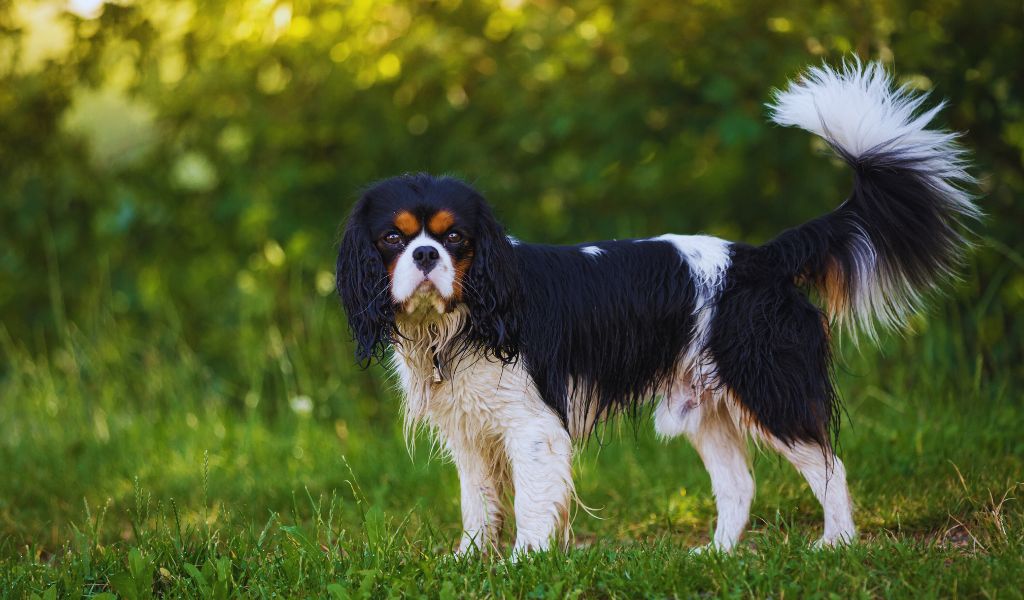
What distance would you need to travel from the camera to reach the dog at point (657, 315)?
144 inches

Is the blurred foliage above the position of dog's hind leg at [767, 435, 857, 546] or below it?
above

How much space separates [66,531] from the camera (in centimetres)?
468

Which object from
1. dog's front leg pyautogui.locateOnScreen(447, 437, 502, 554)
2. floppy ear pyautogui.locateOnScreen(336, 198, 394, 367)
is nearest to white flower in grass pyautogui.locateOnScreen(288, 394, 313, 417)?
dog's front leg pyautogui.locateOnScreen(447, 437, 502, 554)

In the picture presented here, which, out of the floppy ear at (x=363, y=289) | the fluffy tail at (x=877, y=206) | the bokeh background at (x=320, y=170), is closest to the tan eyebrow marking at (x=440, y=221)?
the floppy ear at (x=363, y=289)

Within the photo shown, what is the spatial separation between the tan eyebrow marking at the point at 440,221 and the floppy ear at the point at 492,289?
0.43ft

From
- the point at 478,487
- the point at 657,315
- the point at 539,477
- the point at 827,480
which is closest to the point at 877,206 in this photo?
the point at 657,315

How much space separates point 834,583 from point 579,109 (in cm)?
415

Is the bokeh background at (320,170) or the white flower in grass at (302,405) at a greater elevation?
the bokeh background at (320,170)

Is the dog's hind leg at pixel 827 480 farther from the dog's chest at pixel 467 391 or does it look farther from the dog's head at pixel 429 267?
the dog's head at pixel 429 267

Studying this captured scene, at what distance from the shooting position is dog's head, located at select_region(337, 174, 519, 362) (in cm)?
354

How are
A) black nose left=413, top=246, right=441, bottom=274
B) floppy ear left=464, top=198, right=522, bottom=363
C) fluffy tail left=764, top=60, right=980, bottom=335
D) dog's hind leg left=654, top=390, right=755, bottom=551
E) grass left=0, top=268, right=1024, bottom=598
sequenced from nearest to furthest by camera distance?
grass left=0, top=268, right=1024, bottom=598
black nose left=413, top=246, right=441, bottom=274
floppy ear left=464, top=198, right=522, bottom=363
fluffy tail left=764, top=60, right=980, bottom=335
dog's hind leg left=654, top=390, right=755, bottom=551

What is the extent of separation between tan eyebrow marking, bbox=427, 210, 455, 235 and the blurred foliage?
2870 millimetres

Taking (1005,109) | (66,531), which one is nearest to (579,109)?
(1005,109)

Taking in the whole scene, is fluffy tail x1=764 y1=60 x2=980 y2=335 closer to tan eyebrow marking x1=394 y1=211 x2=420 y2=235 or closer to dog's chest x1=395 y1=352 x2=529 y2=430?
dog's chest x1=395 y1=352 x2=529 y2=430
